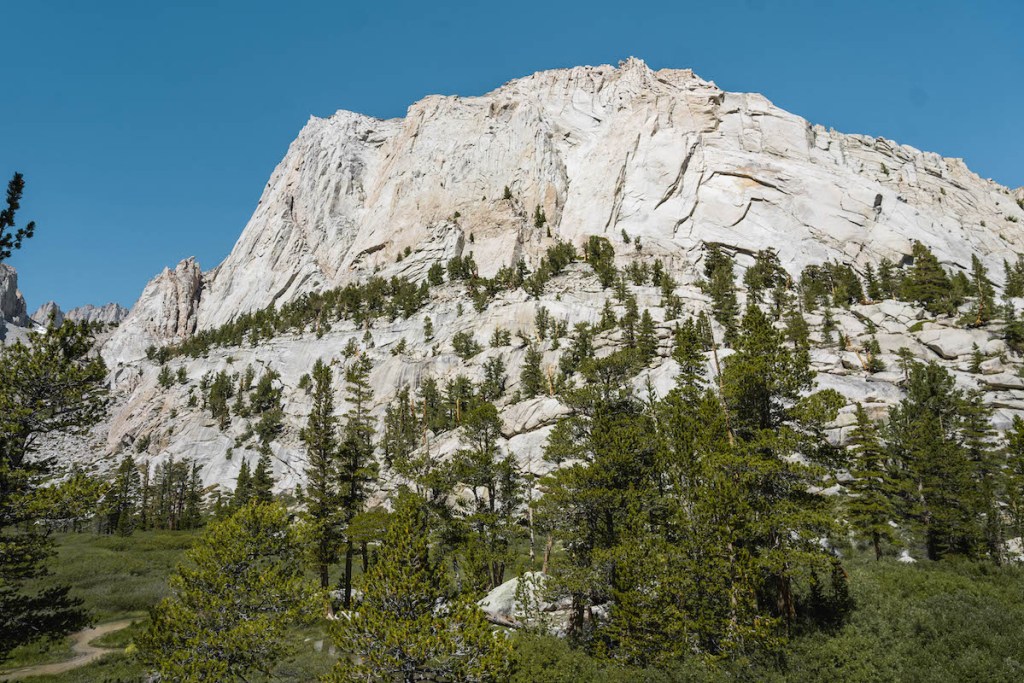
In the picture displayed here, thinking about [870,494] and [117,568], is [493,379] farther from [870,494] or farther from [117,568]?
[870,494]

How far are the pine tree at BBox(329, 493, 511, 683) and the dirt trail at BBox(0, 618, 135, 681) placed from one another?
14260 millimetres

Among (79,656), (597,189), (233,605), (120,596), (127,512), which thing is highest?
(597,189)

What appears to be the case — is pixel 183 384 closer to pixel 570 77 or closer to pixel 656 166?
pixel 656 166

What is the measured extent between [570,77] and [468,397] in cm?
11261

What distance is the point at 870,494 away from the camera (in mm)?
34312

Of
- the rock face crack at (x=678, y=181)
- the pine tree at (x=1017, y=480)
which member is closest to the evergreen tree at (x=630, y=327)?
the pine tree at (x=1017, y=480)

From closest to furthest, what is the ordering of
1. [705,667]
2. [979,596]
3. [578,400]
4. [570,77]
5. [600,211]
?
[705,667] < [979,596] < [578,400] < [600,211] < [570,77]

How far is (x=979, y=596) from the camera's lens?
2283cm

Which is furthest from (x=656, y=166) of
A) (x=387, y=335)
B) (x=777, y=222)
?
(x=387, y=335)

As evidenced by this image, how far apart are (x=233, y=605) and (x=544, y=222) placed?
348 ft

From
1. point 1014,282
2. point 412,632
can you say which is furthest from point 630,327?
point 1014,282

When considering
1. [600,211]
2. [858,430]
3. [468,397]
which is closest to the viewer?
[858,430]

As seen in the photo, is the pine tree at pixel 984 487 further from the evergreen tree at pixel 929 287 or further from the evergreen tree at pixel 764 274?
the evergreen tree at pixel 764 274

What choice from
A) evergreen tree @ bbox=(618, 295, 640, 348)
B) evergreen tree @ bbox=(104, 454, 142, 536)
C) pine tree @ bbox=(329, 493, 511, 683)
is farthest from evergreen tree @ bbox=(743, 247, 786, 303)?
evergreen tree @ bbox=(104, 454, 142, 536)
